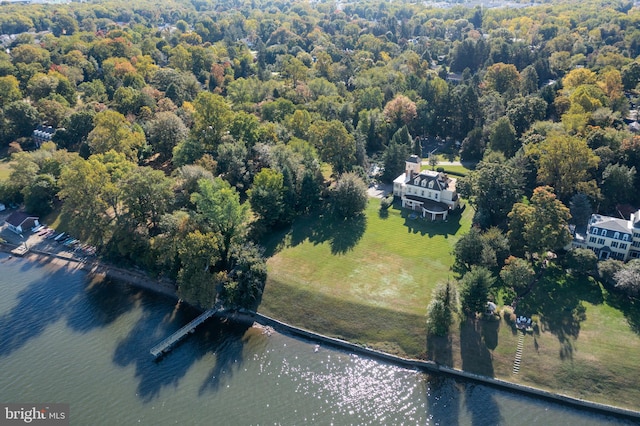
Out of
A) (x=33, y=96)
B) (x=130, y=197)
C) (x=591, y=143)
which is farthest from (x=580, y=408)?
(x=33, y=96)

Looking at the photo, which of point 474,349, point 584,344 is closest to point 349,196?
→ point 474,349

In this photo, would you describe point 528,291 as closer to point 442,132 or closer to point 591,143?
point 591,143

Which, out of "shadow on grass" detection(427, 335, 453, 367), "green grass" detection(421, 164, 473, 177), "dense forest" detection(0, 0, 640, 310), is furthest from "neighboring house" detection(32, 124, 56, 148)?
"shadow on grass" detection(427, 335, 453, 367)

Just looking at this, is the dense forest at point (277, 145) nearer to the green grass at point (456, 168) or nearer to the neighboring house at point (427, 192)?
the neighboring house at point (427, 192)

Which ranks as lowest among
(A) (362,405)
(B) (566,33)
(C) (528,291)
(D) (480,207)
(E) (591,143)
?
(A) (362,405)
